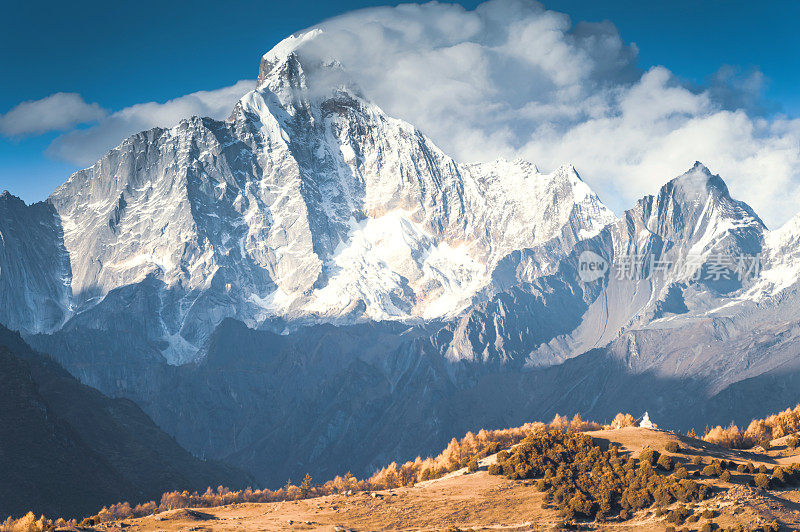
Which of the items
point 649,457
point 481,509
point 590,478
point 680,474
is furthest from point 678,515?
point 481,509

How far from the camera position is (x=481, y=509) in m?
127

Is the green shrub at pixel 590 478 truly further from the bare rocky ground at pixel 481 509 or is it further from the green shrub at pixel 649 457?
the bare rocky ground at pixel 481 509

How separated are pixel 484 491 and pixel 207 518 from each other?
144ft

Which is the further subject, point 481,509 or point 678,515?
point 481,509

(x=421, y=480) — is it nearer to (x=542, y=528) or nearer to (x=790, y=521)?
(x=542, y=528)

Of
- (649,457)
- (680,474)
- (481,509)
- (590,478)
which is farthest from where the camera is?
(649,457)

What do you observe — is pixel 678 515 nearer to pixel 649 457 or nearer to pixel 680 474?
pixel 680 474

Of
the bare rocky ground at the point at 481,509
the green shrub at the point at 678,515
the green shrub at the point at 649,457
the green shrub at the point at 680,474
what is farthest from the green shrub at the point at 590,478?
the green shrub at the point at 678,515

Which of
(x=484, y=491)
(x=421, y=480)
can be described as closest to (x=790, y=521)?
(x=484, y=491)

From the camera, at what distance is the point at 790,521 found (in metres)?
107

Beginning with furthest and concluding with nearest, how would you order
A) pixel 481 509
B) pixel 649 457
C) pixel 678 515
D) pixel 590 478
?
1. pixel 649 457
2. pixel 590 478
3. pixel 481 509
4. pixel 678 515

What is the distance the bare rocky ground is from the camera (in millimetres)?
112062

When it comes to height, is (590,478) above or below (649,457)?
below

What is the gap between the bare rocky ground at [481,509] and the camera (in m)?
112
